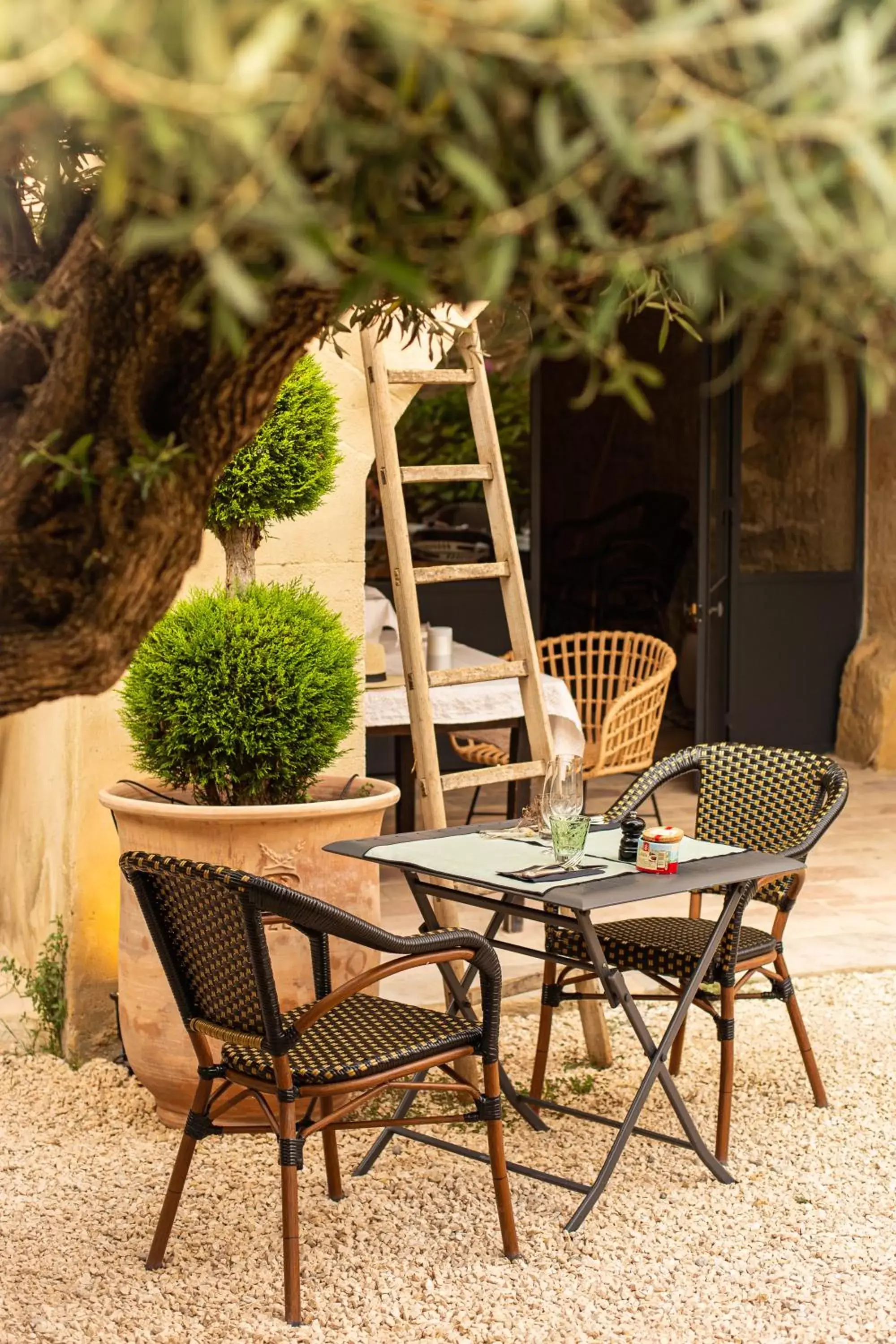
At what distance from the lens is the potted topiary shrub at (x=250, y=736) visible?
3.68 meters

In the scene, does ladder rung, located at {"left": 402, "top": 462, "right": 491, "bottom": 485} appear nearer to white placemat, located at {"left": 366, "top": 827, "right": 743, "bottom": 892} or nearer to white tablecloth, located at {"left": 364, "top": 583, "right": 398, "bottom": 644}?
white placemat, located at {"left": 366, "top": 827, "right": 743, "bottom": 892}

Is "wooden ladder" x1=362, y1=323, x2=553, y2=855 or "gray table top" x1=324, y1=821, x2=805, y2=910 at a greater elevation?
"wooden ladder" x1=362, y1=323, x2=553, y2=855

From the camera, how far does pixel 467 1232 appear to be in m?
3.23

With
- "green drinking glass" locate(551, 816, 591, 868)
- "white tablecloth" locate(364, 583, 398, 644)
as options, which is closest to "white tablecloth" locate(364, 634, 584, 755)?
"white tablecloth" locate(364, 583, 398, 644)

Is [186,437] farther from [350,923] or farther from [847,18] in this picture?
[350,923]

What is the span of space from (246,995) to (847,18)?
2.43m

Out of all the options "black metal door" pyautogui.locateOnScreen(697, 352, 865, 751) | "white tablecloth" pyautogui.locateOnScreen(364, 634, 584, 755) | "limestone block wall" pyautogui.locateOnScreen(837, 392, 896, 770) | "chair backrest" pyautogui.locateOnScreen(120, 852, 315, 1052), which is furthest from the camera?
"limestone block wall" pyautogui.locateOnScreen(837, 392, 896, 770)

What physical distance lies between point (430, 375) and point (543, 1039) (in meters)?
1.85

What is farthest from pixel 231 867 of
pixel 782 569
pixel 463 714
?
pixel 782 569

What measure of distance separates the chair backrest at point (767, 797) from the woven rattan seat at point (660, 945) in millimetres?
208

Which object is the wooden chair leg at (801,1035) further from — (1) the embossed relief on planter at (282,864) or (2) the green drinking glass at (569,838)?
(1) the embossed relief on planter at (282,864)

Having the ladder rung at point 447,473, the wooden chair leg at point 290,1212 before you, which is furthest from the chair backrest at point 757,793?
the wooden chair leg at point 290,1212

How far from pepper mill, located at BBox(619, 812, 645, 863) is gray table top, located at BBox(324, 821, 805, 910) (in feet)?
0.39

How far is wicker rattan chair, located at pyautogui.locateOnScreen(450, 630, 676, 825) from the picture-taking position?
20.2ft
